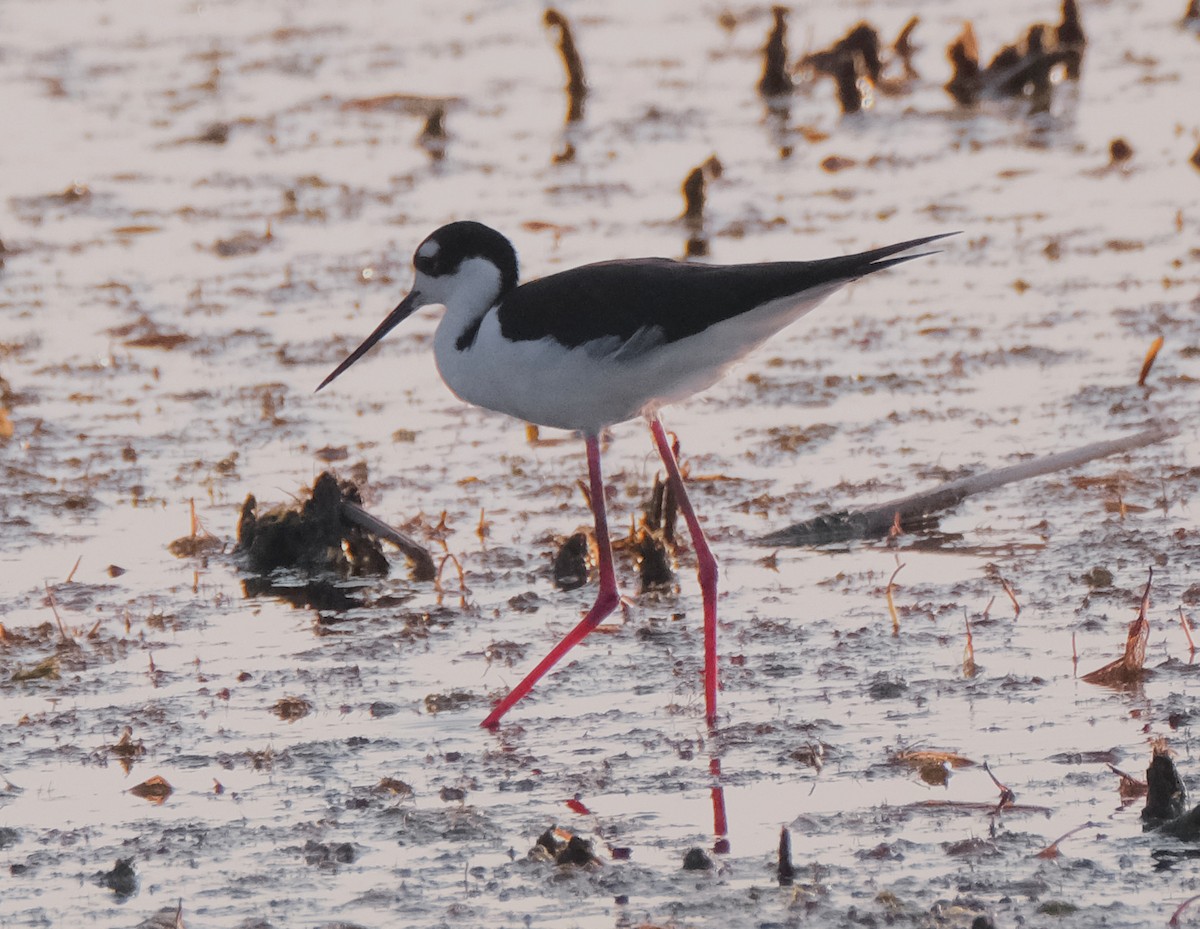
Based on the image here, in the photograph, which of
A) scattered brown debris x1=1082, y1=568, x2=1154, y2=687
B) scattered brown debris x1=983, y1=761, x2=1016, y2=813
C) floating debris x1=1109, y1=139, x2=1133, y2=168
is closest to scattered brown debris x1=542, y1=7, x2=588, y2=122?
floating debris x1=1109, y1=139, x2=1133, y2=168

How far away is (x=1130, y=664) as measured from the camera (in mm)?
5113

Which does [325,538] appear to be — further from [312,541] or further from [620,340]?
[620,340]

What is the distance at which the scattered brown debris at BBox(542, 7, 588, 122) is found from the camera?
42.0ft

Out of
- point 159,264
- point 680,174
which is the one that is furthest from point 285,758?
point 680,174

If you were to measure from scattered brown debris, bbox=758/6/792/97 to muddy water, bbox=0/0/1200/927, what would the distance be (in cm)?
15

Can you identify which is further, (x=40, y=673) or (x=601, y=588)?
(x=601, y=588)

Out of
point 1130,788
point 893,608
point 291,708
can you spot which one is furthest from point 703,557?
point 1130,788

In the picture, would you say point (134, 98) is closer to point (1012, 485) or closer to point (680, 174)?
point (680, 174)

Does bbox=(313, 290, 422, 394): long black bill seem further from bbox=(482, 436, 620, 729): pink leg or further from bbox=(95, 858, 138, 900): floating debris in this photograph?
bbox=(95, 858, 138, 900): floating debris

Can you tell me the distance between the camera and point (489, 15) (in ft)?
53.9

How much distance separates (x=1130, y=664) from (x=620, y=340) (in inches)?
58.6

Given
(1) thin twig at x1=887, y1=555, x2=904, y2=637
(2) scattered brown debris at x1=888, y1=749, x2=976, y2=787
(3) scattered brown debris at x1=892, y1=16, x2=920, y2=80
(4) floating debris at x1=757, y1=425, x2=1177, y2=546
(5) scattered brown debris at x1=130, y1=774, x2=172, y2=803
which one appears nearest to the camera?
(2) scattered brown debris at x1=888, y1=749, x2=976, y2=787

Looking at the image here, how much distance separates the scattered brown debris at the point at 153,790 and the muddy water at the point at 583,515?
0.25 ft

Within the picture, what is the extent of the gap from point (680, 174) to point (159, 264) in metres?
2.94
